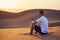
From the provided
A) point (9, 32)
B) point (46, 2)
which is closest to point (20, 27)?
point (9, 32)

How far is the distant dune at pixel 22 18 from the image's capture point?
6622mm

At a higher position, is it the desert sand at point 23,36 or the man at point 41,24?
the man at point 41,24

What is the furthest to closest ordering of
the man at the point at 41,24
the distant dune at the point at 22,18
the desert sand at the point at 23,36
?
the distant dune at the point at 22,18
the man at the point at 41,24
the desert sand at the point at 23,36

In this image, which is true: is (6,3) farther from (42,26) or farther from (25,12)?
(42,26)

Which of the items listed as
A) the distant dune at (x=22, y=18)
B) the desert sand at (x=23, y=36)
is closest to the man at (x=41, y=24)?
the desert sand at (x=23, y=36)

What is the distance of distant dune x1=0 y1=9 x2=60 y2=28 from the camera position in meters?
6.62

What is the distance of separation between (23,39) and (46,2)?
10.7 feet

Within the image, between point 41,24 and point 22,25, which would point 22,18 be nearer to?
Answer: point 22,25

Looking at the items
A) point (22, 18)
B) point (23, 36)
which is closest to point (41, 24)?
point (23, 36)

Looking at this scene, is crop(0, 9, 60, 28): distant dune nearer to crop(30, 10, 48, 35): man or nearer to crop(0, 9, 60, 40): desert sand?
crop(0, 9, 60, 40): desert sand

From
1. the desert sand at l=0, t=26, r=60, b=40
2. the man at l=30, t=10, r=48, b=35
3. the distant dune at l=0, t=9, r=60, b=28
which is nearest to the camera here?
the desert sand at l=0, t=26, r=60, b=40

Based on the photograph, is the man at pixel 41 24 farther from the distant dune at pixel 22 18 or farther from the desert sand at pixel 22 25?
the distant dune at pixel 22 18

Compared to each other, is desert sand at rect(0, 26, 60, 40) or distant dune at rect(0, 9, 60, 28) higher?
distant dune at rect(0, 9, 60, 28)

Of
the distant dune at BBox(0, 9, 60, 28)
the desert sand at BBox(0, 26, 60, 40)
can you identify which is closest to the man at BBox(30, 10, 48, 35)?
the desert sand at BBox(0, 26, 60, 40)
